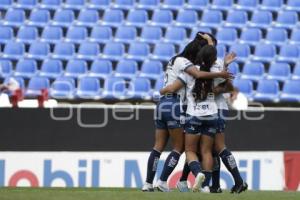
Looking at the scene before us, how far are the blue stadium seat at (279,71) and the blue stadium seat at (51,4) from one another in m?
4.59

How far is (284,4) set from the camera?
767 inches

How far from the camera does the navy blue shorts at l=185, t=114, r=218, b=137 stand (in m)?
9.59

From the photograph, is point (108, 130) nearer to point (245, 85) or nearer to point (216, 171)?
point (216, 171)

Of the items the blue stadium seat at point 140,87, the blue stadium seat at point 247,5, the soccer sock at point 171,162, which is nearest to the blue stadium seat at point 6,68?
the blue stadium seat at point 140,87

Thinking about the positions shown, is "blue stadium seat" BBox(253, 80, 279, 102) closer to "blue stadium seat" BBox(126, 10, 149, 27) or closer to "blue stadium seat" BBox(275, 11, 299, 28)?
"blue stadium seat" BBox(275, 11, 299, 28)

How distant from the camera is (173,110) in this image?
9.95m

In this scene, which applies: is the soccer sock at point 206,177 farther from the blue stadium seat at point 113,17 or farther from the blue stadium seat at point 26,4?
the blue stadium seat at point 26,4

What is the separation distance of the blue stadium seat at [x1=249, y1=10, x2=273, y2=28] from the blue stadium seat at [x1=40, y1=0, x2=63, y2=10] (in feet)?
13.1

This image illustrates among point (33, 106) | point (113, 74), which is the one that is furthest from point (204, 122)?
point (113, 74)

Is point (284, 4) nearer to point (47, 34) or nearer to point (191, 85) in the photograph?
point (47, 34)

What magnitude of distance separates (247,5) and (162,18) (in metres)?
1.89

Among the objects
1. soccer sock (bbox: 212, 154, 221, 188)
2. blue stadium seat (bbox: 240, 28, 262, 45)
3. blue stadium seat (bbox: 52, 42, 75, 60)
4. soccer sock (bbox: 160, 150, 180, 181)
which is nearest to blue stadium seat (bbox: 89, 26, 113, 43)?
blue stadium seat (bbox: 52, 42, 75, 60)

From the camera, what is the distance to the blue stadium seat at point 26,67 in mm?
17172

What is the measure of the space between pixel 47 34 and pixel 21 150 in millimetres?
5329
